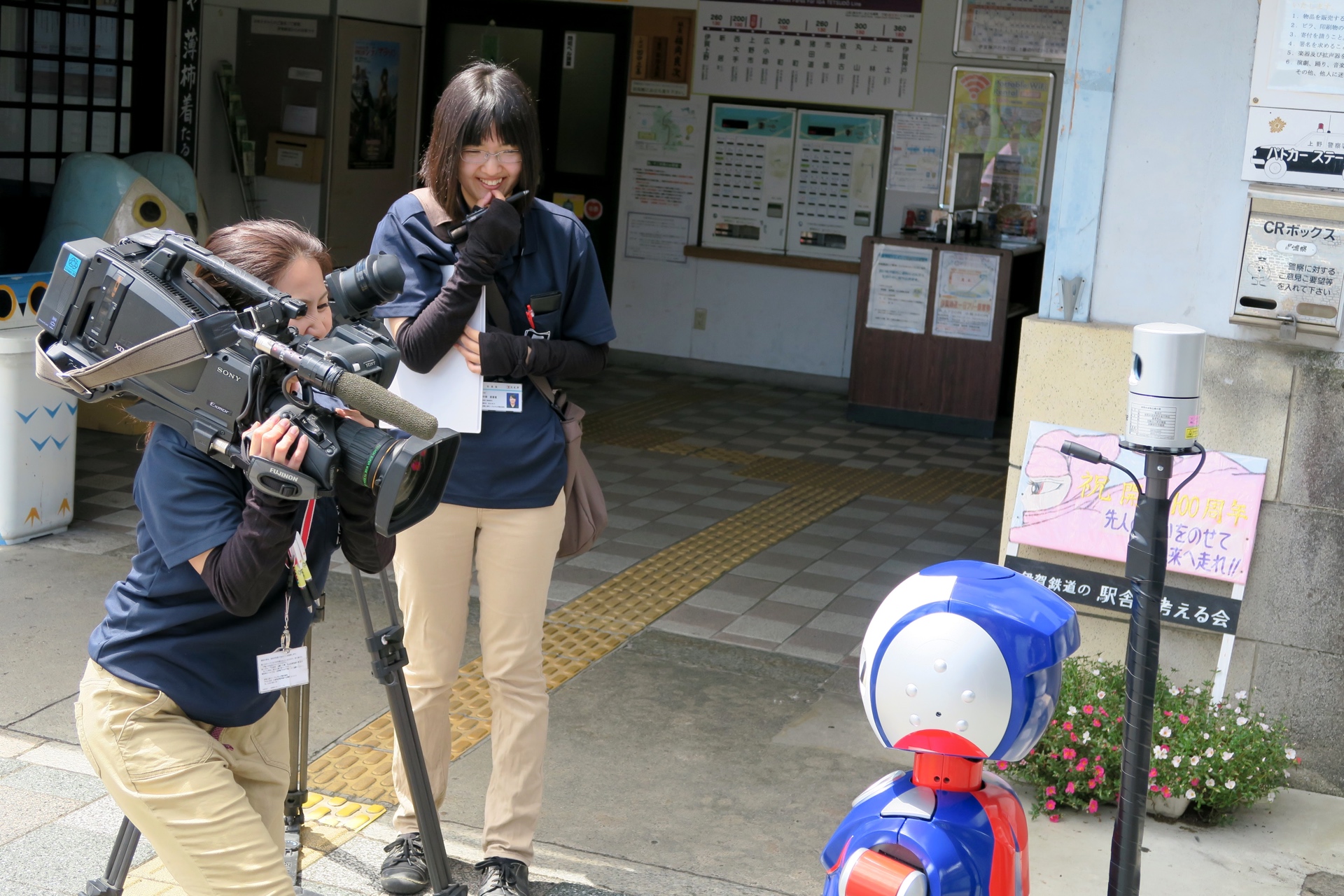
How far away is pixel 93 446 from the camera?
7.04m

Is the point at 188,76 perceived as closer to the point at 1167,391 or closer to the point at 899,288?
the point at 899,288

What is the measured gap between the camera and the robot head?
2.18 meters

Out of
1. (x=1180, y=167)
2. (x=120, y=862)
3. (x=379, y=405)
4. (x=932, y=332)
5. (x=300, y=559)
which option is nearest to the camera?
(x=379, y=405)

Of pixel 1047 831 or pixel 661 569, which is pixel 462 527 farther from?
pixel 661 569

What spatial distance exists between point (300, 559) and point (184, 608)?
0.19m

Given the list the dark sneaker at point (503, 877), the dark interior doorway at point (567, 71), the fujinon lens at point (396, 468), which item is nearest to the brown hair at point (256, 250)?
the fujinon lens at point (396, 468)

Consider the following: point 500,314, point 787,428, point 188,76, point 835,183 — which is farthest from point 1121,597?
point 188,76

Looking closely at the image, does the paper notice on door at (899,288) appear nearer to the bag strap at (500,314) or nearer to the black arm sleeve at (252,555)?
the bag strap at (500,314)

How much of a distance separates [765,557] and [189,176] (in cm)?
386

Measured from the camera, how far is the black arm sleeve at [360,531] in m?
2.36

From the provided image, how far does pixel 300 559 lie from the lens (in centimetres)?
222

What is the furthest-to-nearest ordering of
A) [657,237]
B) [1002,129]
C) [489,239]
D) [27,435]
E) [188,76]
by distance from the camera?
1. [657,237]
2. [1002,129]
3. [188,76]
4. [27,435]
5. [489,239]

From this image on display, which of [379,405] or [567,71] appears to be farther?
[567,71]

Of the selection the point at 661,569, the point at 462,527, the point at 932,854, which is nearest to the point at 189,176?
the point at 661,569
